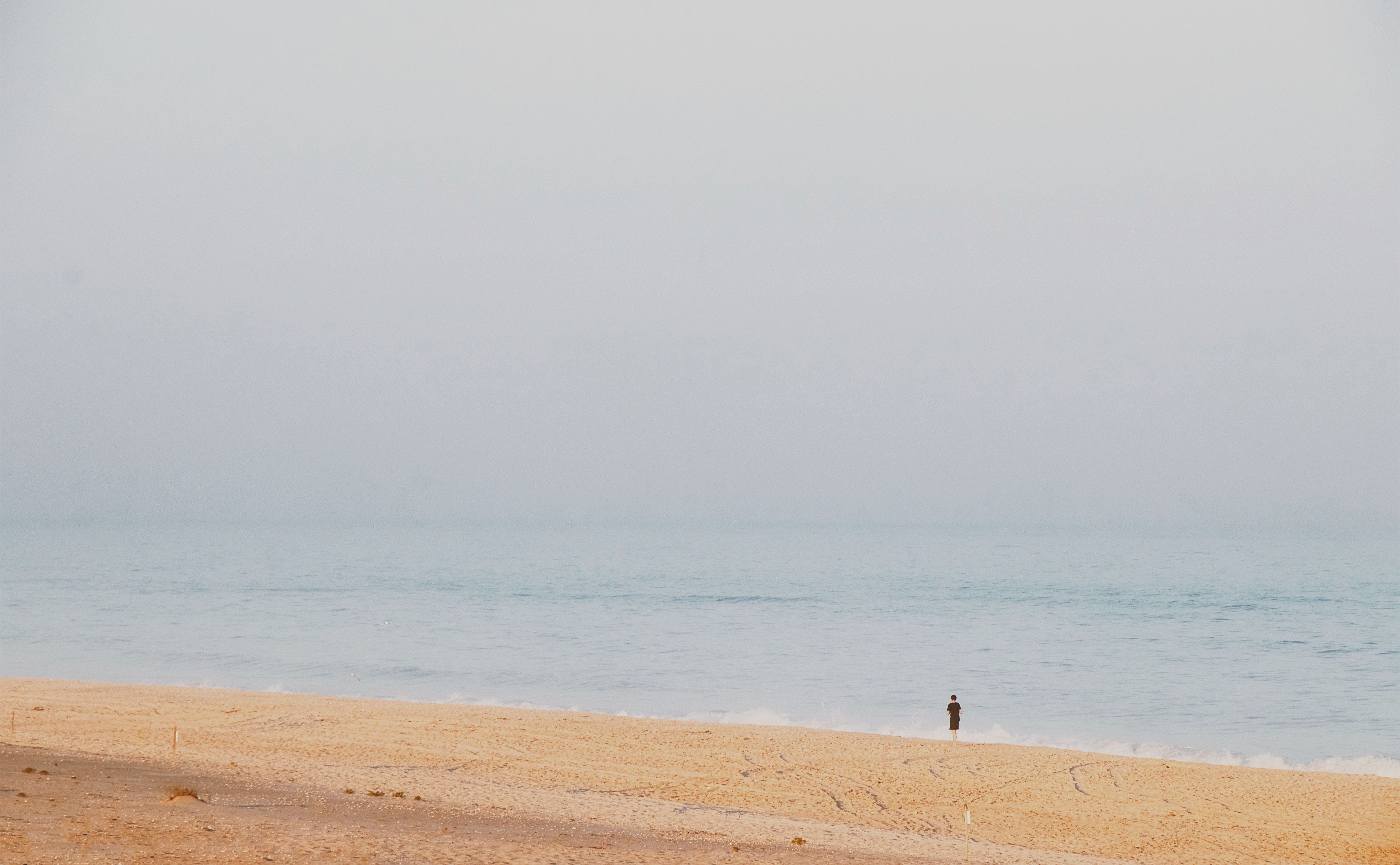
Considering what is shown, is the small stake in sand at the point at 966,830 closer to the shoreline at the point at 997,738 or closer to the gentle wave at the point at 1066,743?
the shoreline at the point at 997,738

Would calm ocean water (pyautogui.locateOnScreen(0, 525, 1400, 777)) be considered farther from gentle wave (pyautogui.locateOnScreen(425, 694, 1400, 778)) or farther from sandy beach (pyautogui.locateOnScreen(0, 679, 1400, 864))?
sandy beach (pyautogui.locateOnScreen(0, 679, 1400, 864))

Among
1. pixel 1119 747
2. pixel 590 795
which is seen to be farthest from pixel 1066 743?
pixel 590 795

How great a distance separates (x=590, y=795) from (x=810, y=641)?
30819 mm

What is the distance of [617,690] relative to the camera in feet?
107

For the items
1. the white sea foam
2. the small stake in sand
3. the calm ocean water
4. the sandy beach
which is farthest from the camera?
the calm ocean water

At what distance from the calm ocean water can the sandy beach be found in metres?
4.84

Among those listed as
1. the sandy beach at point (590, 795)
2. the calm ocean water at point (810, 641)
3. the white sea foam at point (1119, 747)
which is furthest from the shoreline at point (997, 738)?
the sandy beach at point (590, 795)

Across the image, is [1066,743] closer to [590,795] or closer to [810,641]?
[590,795]

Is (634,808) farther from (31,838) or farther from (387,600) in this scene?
(387,600)

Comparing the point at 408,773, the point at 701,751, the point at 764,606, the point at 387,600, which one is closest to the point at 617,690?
the point at 701,751

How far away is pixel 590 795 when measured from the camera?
17.0 metres

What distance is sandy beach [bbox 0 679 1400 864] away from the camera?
11648 millimetres

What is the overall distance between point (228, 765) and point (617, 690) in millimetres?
16472

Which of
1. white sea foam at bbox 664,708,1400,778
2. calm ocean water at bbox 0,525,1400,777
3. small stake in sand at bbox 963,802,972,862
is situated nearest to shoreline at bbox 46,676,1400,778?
white sea foam at bbox 664,708,1400,778
